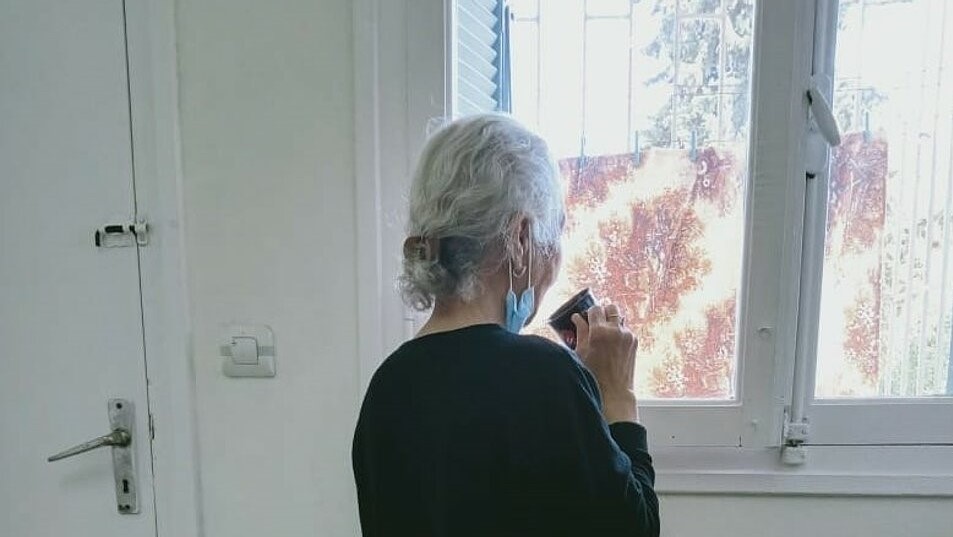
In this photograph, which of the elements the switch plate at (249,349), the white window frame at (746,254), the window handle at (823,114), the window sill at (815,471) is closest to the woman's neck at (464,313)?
the white window frame at (746,254)

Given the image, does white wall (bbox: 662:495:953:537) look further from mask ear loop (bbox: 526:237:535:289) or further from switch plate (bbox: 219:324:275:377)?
switch plate (bbox: 219:324:275:377)

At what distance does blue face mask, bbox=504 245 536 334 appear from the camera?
2.31ft

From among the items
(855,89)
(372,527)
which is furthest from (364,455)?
(855,89)

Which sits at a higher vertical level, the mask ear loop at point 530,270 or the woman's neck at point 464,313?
the mask ear loop at point 530,270

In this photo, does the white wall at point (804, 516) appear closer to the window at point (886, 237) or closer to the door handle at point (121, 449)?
the window at point (886, 237)

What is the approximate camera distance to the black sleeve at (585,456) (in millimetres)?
604

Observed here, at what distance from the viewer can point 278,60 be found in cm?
100

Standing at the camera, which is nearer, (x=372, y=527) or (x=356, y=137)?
(x=372, y=527)

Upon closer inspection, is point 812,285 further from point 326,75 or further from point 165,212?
point 165,212

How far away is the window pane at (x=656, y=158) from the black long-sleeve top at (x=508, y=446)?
17.7 inches

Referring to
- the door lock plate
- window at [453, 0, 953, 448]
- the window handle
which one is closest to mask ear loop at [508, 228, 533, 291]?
window at [453, 0, 953, 448]

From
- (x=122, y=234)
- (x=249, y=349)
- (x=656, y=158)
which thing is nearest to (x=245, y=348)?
(x=249, y=349)

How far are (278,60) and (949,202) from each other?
1.23 m

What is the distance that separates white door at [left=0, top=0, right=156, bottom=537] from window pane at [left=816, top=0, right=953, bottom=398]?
129 centimetres
